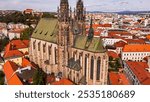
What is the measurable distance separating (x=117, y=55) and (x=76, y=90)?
2.88 meters

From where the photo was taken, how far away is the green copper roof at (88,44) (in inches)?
260

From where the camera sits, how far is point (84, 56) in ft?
21.6

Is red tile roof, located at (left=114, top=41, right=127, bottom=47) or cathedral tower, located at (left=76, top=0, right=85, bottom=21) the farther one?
cathedral tower, located at (left=76, top=0, right=85, bottom=21)

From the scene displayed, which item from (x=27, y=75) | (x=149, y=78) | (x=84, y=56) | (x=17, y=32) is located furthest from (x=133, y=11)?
(x=17, y=32)

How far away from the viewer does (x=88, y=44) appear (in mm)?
6797

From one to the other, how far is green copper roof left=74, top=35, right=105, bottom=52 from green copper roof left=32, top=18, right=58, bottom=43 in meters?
0.98

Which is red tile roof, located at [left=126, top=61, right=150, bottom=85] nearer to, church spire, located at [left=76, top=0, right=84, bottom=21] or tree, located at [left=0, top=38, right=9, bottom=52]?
church spire, located at [left=76, top=0, right=84, bottom=21]

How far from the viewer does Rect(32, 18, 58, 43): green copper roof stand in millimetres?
7781

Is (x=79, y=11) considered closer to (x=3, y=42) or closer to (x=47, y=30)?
(x=47, y=30)

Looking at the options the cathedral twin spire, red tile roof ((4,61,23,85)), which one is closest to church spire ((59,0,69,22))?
the cathedral twin spire

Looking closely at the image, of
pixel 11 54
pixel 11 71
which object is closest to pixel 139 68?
pixel 11 71

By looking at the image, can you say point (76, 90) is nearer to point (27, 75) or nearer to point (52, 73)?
point (27, 75)

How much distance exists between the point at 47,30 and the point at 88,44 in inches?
76.9

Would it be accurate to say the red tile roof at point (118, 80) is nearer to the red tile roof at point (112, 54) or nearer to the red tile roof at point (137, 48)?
the red tile roof at point (112, 54)
